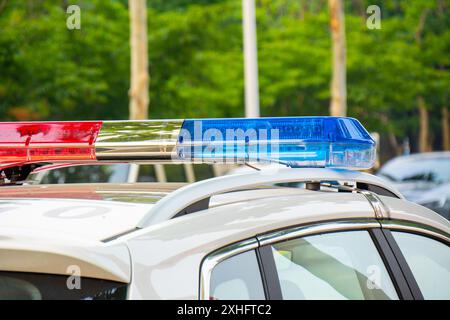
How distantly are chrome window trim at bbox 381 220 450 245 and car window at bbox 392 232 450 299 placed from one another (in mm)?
16

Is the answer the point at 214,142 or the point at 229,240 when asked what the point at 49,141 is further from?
the point at 229,240

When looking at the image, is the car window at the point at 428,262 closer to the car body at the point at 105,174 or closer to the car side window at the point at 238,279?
the car side window at the point at 238,279

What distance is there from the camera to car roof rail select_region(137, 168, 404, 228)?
2164 mm

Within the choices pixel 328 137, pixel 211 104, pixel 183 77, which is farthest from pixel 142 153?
pixel 211 104

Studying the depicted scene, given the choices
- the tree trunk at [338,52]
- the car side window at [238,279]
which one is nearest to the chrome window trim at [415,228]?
the car side window at [238,279]

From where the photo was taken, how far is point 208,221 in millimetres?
2156

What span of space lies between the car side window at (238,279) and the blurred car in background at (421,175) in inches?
461

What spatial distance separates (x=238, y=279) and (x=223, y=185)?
233 millimetres

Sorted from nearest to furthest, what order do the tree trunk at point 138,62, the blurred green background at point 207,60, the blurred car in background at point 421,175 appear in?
the blurred car in background at point 421,175 → the tree trunk at point 138,62 → the blurred green background at point 207,60

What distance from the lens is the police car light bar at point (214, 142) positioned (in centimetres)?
251

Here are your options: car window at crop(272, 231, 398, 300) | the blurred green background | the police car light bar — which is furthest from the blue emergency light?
the blurred green background

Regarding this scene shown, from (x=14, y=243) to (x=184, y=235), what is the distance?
0.35 metres

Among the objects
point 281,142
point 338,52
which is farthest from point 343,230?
point 338,52

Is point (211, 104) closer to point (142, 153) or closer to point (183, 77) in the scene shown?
point (183, 77)
